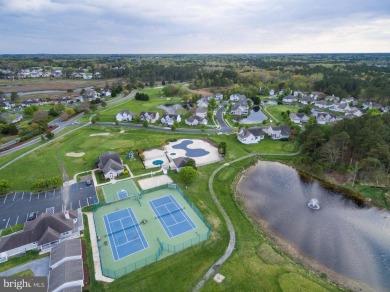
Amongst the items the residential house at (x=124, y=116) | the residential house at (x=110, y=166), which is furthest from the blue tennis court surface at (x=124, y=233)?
the residential house at (x=124, y=116)

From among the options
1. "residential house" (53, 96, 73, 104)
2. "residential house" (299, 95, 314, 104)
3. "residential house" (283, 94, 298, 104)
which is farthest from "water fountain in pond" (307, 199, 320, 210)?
"residential house" (53, 96, 73, 104)

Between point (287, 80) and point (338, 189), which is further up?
point (287, 80)

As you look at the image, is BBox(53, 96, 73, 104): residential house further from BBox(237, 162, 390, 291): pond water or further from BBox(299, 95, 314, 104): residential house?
BBox(299, 95, 314, 104): residential house

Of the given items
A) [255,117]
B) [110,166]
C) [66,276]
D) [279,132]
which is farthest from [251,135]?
[66,276]

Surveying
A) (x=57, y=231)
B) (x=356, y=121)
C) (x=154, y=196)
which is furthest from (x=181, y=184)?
(x=356, y=121)

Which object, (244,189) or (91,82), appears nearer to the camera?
(244,189)

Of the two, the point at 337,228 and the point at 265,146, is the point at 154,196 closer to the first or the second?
the point at 337,228

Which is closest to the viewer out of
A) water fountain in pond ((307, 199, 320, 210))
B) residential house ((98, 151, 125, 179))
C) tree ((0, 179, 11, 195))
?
water fountain in pond ((307, 199, 320, 210))
